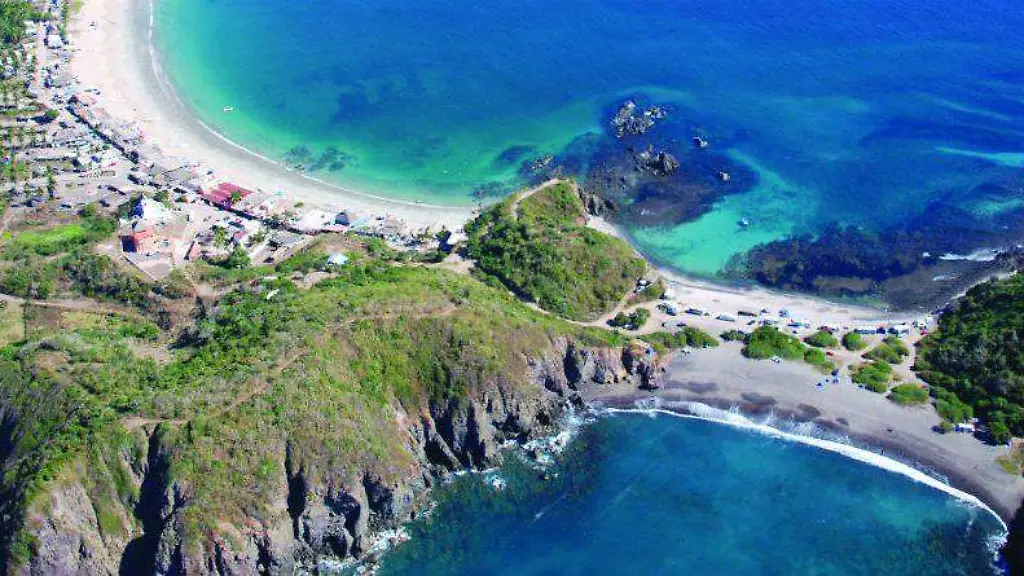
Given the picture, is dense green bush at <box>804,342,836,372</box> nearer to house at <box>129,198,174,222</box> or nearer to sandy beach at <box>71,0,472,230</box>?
sandy beach at <box>71,0,472,230</box>

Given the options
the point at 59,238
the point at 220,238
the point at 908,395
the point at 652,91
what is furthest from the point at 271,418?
the point at 652,91

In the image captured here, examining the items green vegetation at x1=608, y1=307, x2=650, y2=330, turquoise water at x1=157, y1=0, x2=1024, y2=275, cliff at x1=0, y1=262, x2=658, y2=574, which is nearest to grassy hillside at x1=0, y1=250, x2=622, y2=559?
cliff at x1=0, y1=262, x2=658, y2=574

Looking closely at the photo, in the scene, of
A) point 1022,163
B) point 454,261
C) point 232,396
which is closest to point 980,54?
point 1022,163

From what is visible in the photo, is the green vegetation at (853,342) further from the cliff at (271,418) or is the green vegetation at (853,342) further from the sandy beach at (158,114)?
the sandy beach at (158,114)

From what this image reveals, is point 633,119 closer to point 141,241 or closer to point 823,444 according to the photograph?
point 823,444

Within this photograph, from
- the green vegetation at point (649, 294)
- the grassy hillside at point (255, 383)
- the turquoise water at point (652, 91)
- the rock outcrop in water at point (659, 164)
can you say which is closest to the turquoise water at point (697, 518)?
the grassy hillside at point (255, 383)

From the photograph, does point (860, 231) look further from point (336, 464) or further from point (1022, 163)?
point (336, 464)

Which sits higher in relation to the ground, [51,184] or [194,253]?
[51,184]
